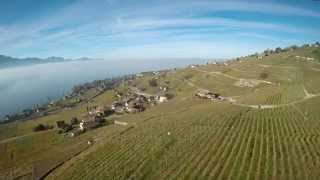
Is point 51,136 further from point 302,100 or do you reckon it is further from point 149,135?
point 302,100

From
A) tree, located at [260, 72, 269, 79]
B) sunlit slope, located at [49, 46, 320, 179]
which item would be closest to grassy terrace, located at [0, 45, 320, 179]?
sunlit slope, located at [49, 46, 320, 179]

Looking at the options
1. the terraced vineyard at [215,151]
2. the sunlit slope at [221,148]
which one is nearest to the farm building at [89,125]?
the sunlit slope at [221,148]

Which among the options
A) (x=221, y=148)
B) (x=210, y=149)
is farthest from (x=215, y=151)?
(x=221, y=148)

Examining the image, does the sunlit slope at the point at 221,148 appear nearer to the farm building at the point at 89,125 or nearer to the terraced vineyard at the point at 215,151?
the terraced vineyard at the point at 215,151

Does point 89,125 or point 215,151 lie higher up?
point 215,151

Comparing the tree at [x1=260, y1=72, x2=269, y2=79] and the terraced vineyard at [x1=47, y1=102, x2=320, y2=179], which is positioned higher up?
the tree at [x1=260, y1=72, x2=269, y2=79]

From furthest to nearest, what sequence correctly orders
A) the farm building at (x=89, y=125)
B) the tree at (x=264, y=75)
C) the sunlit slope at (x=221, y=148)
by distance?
the tree at (x=264, y=75) < the farm building at (x=89, y=125) < the sunlit slope at (x=221, y=148)

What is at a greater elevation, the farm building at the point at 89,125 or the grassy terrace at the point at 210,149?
the grassy terrace at the point at 210,149

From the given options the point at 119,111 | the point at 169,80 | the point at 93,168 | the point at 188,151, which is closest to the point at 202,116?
the point at 188,151

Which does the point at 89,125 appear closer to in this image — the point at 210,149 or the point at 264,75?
the point at 210,149

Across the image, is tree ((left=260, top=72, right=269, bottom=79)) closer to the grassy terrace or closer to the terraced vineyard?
the grassy terrace

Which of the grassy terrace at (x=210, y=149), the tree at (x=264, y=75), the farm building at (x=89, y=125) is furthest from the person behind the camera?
the tree at (x=264, y=75)
